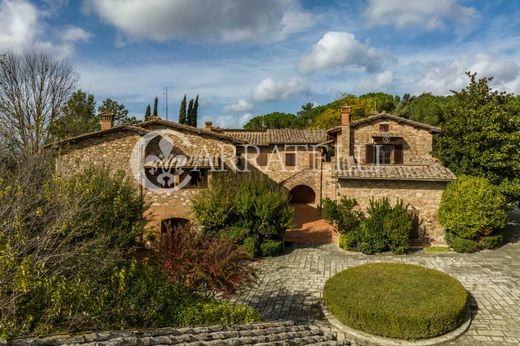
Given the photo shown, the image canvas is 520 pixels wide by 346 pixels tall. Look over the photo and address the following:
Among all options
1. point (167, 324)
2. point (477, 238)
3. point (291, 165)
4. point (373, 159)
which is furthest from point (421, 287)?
point (291, 165)

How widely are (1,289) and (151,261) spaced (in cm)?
464

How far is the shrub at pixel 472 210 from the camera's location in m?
17.5

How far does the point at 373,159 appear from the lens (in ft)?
83.3

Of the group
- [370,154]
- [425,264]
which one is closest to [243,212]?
[425,264]

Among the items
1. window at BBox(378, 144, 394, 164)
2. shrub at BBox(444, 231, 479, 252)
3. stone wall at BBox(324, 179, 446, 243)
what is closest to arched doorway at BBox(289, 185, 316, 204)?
window at BBox(378, 144, 394, 164)

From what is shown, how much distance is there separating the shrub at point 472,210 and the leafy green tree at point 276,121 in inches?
1746

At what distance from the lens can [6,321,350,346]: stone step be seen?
4.39 meters

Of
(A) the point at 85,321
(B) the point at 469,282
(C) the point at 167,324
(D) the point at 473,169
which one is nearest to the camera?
(A) the point at 85,321

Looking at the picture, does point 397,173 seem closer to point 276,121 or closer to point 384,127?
point 384,127

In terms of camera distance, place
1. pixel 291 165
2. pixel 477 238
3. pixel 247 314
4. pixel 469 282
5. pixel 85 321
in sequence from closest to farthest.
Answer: pixel 85 321
pixel 247 314
pixel 469 282
pixel 477 238
pixel 291 165

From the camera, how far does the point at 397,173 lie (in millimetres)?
19094

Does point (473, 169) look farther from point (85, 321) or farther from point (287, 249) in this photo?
point (85, 321)

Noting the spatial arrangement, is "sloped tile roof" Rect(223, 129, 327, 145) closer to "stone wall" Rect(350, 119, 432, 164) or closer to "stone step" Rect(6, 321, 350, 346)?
"stone wall" Rect(350, 119, 432, 164)

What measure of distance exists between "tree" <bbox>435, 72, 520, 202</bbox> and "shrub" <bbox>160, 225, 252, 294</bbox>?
56.8 feet
